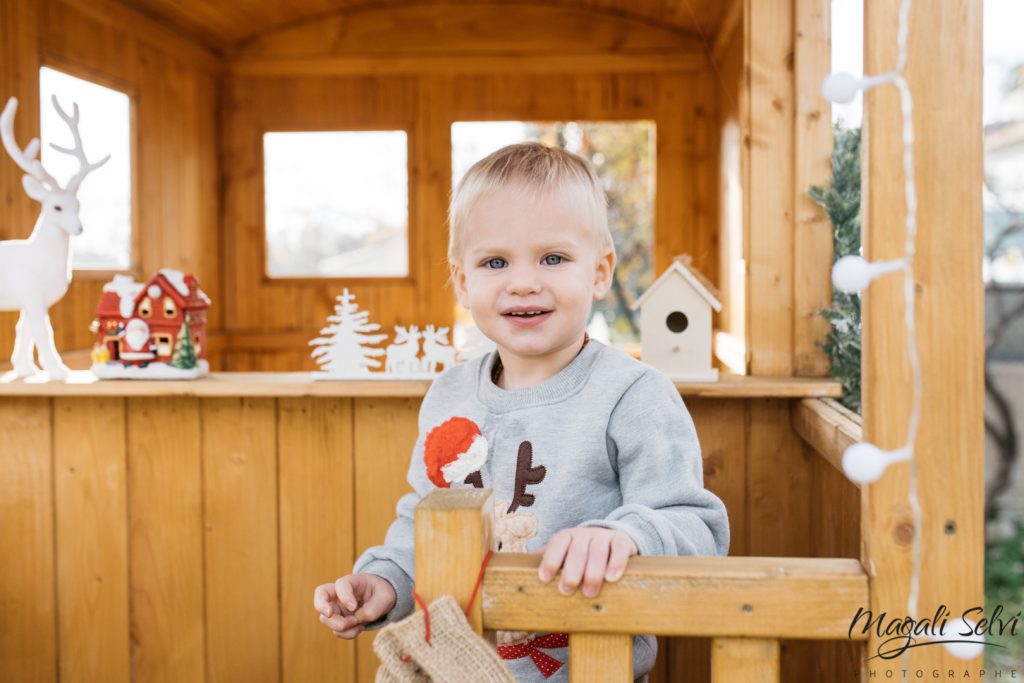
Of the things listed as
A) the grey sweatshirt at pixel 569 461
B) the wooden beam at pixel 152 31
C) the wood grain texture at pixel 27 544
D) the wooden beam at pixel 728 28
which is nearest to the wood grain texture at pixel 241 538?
the wood grain texture at pixel 27 544

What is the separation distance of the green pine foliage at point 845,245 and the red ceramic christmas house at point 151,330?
1.42 m

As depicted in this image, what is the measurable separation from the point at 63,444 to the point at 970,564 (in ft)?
6.25

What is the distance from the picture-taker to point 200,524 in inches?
86.3

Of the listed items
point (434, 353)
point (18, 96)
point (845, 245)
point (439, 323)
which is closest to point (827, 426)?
point (845, 245)

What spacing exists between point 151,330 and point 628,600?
153 centimetres

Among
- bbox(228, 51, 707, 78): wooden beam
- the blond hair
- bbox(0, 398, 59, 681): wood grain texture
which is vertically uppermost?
bbox(228, 51, 707, 78): wooden beam

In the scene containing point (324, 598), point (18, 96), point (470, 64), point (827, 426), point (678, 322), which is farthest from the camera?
point (470, 64)

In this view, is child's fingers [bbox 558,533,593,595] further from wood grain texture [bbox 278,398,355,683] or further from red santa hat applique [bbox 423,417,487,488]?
wood grain texture [bbox 278,398,355,683]

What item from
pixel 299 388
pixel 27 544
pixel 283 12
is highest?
pixel 283 12

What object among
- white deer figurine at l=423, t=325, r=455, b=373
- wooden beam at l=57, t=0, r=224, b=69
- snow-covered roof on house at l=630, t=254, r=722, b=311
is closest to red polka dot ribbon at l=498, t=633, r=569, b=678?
white deer figurine at l=423, t=325, r=455, b=373

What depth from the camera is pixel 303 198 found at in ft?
15.0

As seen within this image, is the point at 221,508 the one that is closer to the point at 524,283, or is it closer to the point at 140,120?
the point at 524,283

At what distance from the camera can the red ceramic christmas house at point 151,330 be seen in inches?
84.6

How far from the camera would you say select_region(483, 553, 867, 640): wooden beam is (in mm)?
966
